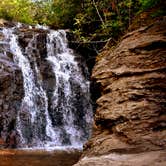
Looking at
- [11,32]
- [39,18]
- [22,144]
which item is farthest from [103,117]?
[39,18]

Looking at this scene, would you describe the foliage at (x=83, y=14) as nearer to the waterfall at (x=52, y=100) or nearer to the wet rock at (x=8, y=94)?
the waterfall at (x=52, y=100)

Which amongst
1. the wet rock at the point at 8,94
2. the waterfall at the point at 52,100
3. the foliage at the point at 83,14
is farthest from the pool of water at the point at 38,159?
the foliage at the point at 83,14

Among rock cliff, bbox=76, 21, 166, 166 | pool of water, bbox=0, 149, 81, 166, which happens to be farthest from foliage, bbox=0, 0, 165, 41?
pool of water, bbox=0, 149, 81, 166

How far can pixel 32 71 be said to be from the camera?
21.8 metres

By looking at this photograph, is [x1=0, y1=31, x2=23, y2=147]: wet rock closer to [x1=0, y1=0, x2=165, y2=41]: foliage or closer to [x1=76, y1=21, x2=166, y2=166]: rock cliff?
[x1=0, y1=0, x2=165, y2=41]: foliage

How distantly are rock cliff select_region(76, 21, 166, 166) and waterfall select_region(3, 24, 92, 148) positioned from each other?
963cm

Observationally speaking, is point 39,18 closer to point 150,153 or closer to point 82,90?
point 82,90

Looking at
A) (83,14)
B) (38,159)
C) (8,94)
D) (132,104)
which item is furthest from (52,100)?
(132,104)

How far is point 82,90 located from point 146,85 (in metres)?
14.1

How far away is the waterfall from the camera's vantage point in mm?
19094

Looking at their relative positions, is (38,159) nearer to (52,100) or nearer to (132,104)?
(132,104)

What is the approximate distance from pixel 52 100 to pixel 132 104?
13.4 m

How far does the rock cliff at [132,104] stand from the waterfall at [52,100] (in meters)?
9.63

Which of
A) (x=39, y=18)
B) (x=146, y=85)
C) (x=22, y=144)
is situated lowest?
(x=22, y=144)
